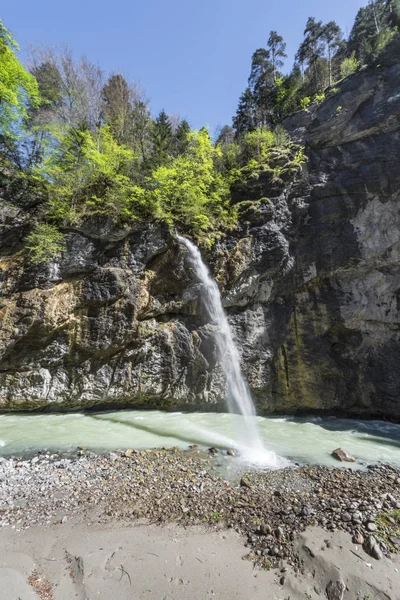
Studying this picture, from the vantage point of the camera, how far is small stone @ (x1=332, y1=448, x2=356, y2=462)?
6.07m

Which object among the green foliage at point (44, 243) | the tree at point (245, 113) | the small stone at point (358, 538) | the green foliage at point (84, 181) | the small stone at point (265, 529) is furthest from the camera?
the tree at point (245, 113)

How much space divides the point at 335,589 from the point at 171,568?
2.05 m

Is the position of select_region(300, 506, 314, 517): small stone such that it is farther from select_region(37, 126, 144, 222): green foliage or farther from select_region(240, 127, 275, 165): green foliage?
select_region(240, 127, 275, 165): green foliage

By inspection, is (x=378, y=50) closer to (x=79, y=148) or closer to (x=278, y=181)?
(x=278, y=181)

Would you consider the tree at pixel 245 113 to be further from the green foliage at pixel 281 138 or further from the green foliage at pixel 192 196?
the green foliage at pixel 192 196

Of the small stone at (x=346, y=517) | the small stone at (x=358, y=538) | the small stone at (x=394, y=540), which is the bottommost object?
the small stone at (x=394, y=540)

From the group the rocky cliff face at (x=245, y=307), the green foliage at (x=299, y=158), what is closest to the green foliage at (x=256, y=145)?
the green foliage at (x=299, y=158)

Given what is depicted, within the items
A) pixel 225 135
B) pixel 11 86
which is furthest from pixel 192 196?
pixel 225 135

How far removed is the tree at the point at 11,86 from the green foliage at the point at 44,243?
16.1 feet

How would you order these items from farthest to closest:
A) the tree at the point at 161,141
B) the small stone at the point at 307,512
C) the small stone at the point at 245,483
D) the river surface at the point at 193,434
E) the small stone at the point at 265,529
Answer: the tree at the point at 161,141 < the river surface at the point at 193,434 < the small stone at the point at 245,483 < the small stone at the point at 307,512 < the small stone at the point at 265,529

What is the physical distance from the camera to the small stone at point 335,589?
116 inches

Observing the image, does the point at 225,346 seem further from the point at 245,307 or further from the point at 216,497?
the point at 216,497

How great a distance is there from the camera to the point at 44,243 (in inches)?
386

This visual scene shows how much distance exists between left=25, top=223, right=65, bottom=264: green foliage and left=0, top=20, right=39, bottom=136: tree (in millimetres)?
4910
